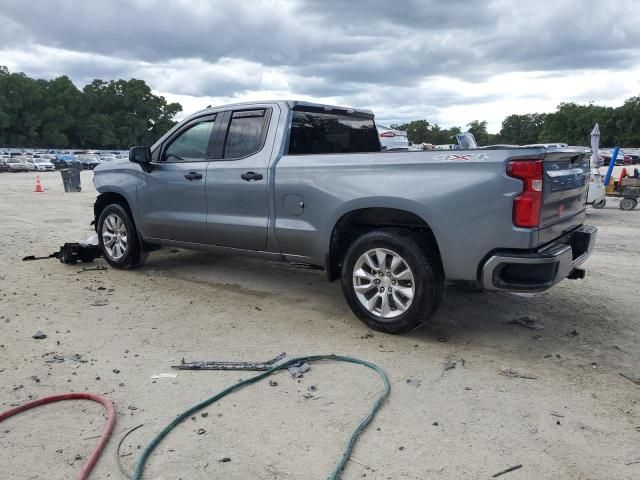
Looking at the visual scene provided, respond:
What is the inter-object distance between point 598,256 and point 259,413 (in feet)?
20.6

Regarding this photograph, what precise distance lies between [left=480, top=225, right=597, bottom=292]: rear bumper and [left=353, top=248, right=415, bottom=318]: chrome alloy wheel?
622 millimetres

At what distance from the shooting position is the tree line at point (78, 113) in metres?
89.9

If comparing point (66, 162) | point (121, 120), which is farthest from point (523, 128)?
point (66, 162)

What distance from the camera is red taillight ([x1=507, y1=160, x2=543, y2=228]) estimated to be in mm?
3721

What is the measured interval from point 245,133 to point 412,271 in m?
2.30

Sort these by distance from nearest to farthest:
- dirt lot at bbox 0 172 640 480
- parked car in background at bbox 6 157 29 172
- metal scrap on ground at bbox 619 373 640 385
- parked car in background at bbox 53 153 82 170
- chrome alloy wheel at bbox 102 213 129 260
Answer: dirt lot at bbox 0 172 640 480
metal scrap on ground at bbox 619 373 640 385
chrome alloy wheel at bbox 102 213 129 260
parked car in background at bbox 6 157 29 172
parked car in background at bbox 53 153 82 170

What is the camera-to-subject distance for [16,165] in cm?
4331

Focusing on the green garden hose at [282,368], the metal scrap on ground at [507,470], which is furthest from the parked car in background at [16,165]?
the metal scrap on ground at [507,470]

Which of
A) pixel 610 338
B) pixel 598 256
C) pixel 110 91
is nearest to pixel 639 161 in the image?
pixel 598 256

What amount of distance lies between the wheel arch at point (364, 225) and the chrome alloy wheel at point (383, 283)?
1.02ft

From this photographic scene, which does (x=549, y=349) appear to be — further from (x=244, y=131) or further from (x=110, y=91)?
(x=110, y=91)

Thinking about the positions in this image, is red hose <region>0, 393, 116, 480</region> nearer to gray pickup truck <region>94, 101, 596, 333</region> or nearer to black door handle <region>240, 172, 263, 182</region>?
gray pickup truck <region>94, 101, 596, 333</region>

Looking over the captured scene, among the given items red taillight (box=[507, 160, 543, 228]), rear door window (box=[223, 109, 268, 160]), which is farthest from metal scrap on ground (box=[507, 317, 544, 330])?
rear door window (box=[223, 109, 268, 160])

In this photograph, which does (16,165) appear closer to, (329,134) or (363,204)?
(329,134)
